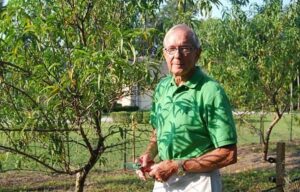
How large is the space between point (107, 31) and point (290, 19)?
6666mm

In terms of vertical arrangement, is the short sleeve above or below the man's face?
below

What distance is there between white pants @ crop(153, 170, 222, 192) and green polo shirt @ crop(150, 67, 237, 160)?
9cm

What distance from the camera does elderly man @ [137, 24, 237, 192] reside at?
2.15 metres

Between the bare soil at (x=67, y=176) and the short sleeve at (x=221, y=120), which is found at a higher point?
the short sleeve at (x=221, y=120)

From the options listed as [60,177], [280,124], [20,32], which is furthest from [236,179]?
[280,124]

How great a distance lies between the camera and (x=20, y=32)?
287cm

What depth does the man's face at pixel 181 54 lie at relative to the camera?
86.7 inches

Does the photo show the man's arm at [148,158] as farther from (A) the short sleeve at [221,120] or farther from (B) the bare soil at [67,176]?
(B) the bare soil at [67,176]

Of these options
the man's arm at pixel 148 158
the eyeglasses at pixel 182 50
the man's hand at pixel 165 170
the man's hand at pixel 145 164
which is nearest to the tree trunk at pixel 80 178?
the man's arm at pixel 148 158

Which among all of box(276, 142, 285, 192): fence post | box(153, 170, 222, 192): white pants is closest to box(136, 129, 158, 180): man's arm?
box(153, 170, 222, 192): white pants

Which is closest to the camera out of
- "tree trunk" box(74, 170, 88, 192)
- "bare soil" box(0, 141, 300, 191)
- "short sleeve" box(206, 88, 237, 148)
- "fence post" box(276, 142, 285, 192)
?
"short sleeve" box(206, 88, 237, 148)

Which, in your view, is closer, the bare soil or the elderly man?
the elderly man

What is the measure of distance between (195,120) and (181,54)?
0.98 ft

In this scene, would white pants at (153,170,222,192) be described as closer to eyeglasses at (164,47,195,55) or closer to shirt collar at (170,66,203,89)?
shirt collar at (170,66,203,89)
